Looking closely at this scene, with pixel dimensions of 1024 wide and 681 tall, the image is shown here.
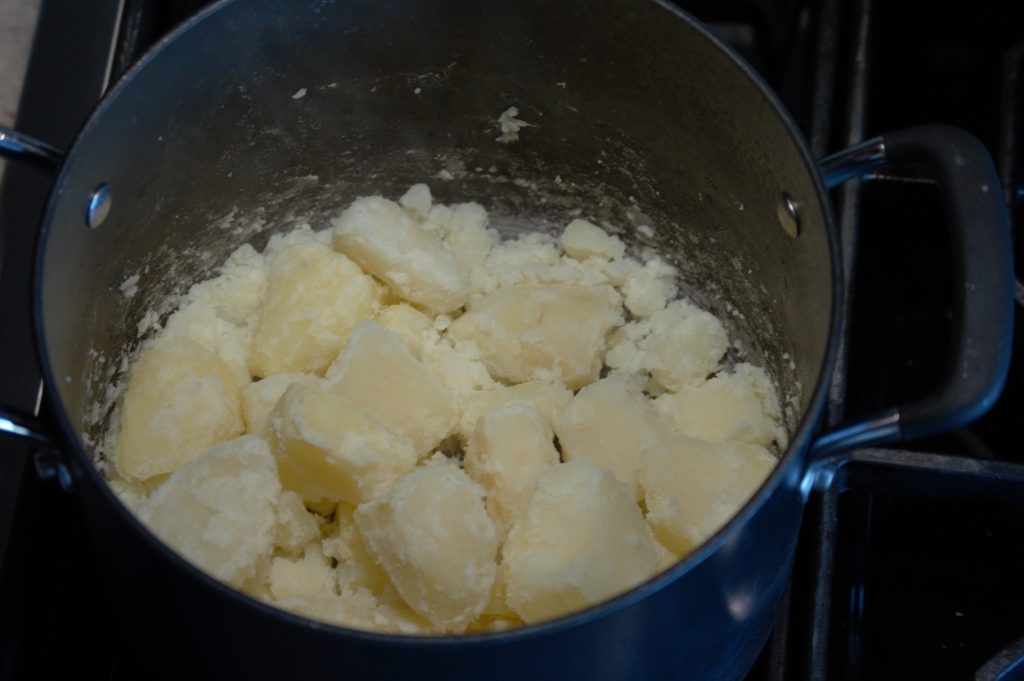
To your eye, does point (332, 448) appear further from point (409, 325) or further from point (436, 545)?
point (409, 325)

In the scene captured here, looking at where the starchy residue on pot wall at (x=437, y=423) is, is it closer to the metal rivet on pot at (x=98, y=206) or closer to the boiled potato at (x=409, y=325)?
the boiled potato at (x=409, y=325)

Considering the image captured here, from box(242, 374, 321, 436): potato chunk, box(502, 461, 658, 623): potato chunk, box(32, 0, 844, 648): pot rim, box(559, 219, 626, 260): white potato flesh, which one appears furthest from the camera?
box(559, 219, 626, 260): white potato flesh

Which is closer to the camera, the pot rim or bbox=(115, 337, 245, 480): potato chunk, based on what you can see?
the pot rim

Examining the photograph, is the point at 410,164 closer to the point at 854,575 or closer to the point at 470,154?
the point at 470,154

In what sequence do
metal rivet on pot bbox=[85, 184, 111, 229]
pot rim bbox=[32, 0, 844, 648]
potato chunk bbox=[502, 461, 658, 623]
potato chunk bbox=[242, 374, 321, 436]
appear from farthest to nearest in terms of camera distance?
potato chunk bbox=[242, 374, 321, 436] < metal rivet on pot bbox=[85, 184, 111, 229] < potato chunk bbox=[502, 461, 658, 623] < pot rim bbox=[32, 0, 844, 648]

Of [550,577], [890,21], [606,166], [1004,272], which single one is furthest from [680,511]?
[890,21]

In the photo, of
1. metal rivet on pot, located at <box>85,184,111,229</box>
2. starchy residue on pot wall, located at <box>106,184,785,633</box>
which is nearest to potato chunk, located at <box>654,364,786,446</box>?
starchy residue on pot wall, located at <box>106,184,785,633</box>

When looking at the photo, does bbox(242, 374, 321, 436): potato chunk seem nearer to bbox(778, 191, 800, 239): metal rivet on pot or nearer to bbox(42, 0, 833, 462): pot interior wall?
bbox(42, 0, 833, 462): pot interior wall
